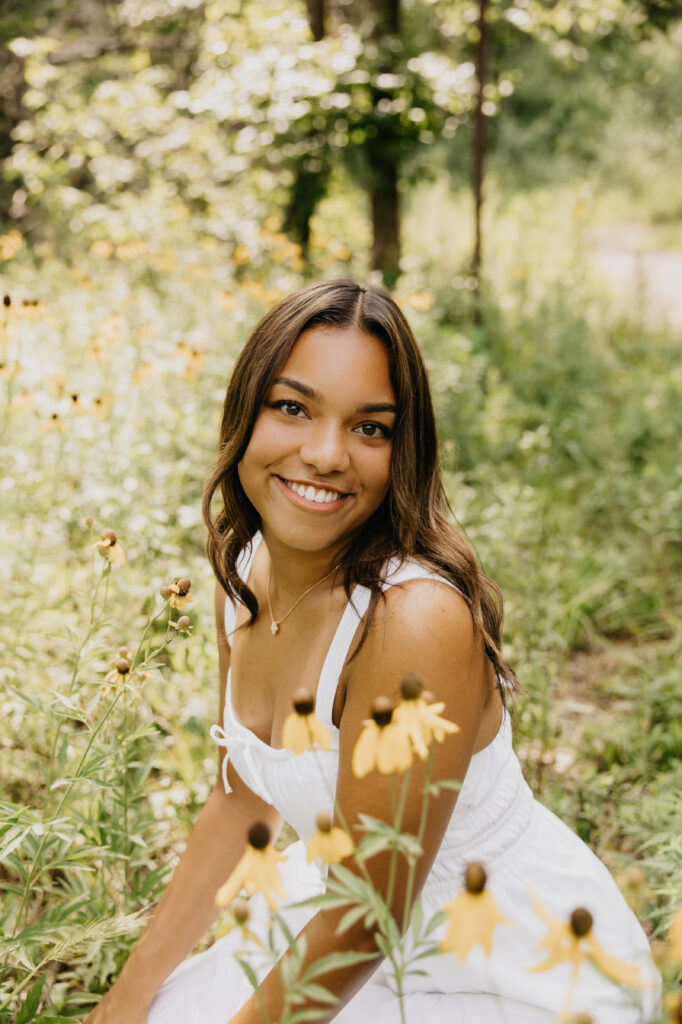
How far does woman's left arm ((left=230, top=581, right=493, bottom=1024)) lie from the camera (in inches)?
46.9

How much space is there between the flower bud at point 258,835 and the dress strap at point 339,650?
54cm

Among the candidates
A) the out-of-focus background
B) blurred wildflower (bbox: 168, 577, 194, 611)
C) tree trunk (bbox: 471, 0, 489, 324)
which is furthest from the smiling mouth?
tree trunk (bbox: 471, 0, 489, 324)

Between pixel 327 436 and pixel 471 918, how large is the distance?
0.77 m

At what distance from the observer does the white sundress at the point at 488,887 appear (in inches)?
53.5

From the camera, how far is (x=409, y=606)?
128 centimetres

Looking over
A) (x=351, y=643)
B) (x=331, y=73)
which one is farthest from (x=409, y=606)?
(x=331, y=73)

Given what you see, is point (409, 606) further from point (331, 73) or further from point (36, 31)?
point (36, 31)

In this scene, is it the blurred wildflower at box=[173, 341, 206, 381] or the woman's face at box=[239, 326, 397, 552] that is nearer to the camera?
the woman's face at box=[239, 326, 397, 552]

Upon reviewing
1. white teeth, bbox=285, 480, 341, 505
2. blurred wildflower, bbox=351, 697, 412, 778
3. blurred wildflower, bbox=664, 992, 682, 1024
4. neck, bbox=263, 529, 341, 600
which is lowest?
neck, bbox=263, 529, 341, 600

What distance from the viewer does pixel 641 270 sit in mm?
6215

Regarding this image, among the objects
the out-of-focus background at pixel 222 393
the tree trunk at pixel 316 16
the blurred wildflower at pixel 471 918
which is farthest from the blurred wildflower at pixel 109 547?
the tree trunk at pixel 316 16

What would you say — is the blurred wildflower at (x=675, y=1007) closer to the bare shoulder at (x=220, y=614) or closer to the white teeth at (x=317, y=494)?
the white teeth at (x=317, y=494)

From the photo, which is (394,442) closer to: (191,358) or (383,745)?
(383,745)

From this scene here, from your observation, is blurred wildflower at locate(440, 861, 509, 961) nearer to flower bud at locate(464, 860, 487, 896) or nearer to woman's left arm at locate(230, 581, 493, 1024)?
flower bud at locate(464, 860, 487, 896)
